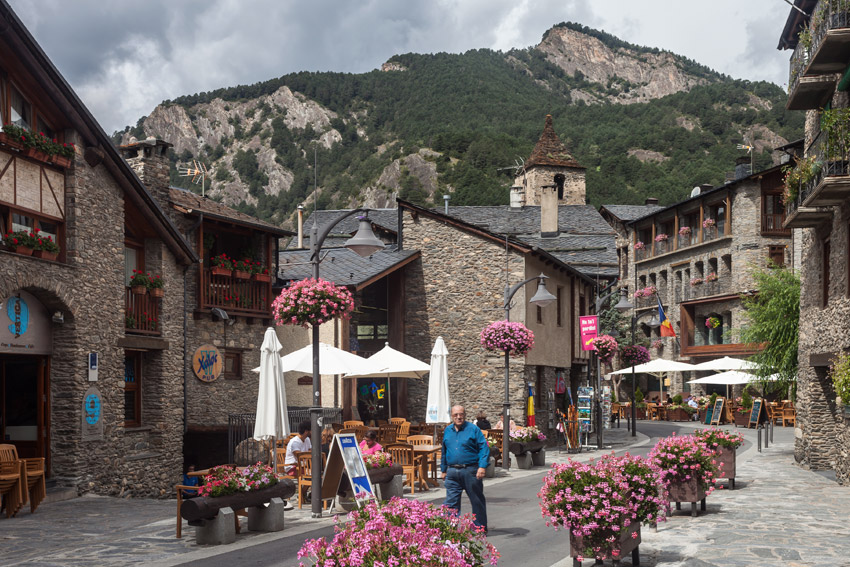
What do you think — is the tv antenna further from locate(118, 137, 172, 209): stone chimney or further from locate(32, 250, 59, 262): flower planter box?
locate(32, 250, 59, 262): flower planter box

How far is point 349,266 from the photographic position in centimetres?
2920

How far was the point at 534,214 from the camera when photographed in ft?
198

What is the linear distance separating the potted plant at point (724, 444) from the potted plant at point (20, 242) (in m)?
12.0

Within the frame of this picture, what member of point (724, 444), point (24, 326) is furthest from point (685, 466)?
point (24, 326)

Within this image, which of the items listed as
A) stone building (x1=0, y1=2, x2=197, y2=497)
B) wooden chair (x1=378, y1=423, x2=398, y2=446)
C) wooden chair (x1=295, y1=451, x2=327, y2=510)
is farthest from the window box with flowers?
wooden chair (x1=378, y1=423, x2=398, y2=446)

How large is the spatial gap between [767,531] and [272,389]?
26.9 feet

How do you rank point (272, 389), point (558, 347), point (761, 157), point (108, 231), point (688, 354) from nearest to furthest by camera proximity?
point (272, 389)
point (108, 231)
point (558, 347)
point (688, 354)
point (761, 157)

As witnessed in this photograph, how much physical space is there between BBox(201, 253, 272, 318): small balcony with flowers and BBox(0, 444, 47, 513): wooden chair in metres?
9.38

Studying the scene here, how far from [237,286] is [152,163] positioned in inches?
170

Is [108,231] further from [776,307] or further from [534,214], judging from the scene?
[534,214]

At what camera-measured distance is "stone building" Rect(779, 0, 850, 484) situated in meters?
17.2

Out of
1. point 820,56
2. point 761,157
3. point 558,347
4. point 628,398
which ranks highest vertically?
point 761,157

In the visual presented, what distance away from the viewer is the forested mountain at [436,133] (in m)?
97.1

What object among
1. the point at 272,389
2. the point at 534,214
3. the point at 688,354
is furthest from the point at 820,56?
the point at 534,214
